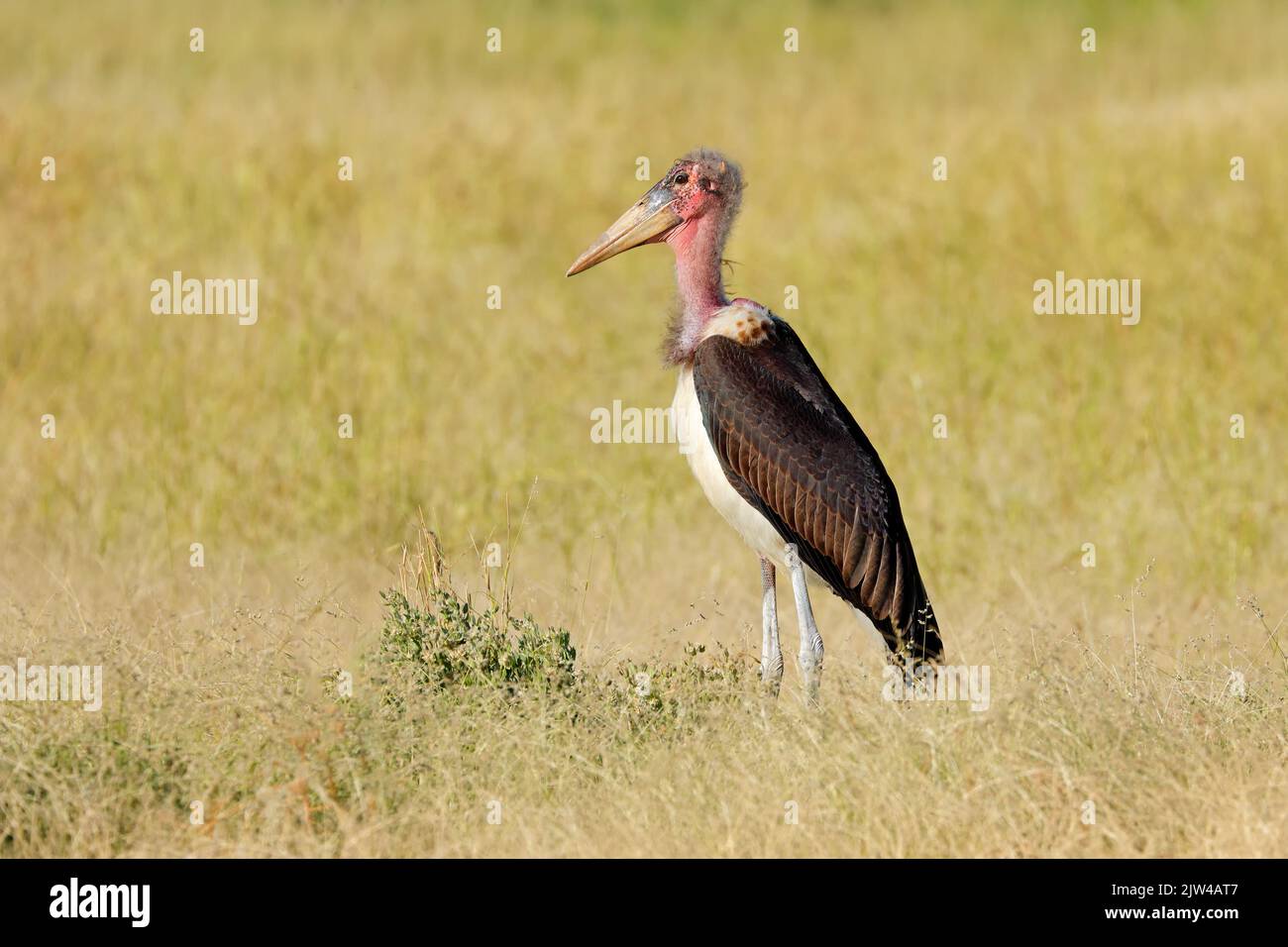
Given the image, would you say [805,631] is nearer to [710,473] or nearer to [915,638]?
[915,638]

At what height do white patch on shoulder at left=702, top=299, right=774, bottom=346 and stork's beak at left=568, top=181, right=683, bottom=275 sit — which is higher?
stork's beak at left=568, top=181, right=683, bottom=275

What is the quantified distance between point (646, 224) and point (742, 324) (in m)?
0.64

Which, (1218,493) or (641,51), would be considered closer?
(1218,493)

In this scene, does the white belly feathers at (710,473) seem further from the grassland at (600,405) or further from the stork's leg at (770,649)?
the grassland at (600,405)

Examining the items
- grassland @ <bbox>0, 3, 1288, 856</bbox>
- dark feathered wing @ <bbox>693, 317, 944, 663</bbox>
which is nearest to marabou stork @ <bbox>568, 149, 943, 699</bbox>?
dark feathered wing @ <bbox>693, 317, 944, 663</bbox>

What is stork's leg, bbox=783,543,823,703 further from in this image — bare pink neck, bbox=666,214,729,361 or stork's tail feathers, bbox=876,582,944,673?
bare pink neck, bbox=666,214,729,361

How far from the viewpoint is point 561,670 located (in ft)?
25.1

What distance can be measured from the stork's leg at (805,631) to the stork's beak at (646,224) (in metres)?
1.41

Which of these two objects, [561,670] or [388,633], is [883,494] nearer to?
[561,670]

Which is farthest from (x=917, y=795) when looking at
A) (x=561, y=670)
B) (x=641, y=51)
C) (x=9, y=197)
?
(x=641, y=51)

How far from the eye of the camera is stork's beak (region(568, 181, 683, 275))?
8227 mm

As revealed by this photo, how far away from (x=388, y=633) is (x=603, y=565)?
3.39 m

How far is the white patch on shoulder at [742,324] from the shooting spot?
793 centimetres

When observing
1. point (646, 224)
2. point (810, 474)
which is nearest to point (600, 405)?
point (646, 224)
